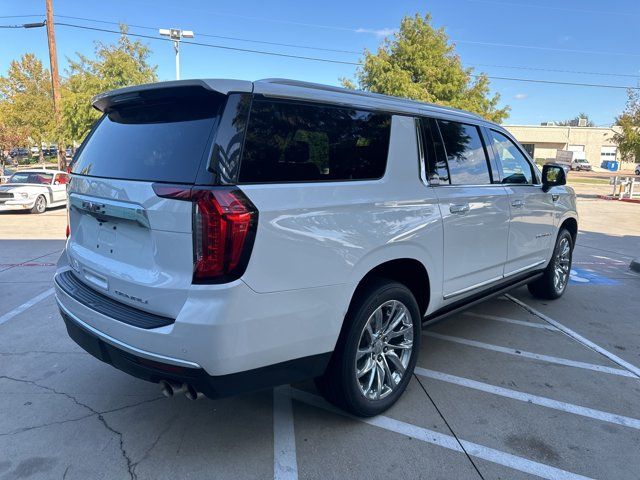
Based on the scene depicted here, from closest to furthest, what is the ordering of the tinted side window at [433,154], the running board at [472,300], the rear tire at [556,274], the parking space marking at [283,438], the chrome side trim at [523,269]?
the parking space marking at [283,438] < the tinted side window at [433,154] < the running board at [472,300] < the chrome side trim at [523,269] < the rear tire at [556,274]

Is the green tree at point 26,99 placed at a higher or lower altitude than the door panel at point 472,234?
higher

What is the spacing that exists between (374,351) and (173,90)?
197 centimetres

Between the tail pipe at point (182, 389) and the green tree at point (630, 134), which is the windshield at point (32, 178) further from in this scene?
the green tree at point (630, 134)

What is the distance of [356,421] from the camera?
304 cm

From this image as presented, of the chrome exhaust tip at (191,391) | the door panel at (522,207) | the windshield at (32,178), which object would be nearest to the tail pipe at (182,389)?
the chrome exhaust tip at (191,391)

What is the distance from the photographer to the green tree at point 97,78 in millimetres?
20969

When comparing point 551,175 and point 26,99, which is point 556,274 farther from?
point 26,99

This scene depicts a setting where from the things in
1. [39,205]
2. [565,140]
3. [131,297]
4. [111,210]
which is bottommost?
[39,205]

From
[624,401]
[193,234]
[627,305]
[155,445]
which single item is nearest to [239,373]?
[193,234]

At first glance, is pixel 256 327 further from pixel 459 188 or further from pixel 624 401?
pixel 624 401

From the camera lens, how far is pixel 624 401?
133 inches

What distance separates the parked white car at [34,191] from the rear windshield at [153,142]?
1254 cm

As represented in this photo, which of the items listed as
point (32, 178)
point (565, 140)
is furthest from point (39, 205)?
point (565, 140)

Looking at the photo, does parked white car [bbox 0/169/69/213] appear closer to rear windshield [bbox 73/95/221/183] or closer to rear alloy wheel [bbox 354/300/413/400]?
rear windshield [bbox 73/95/221/183]
